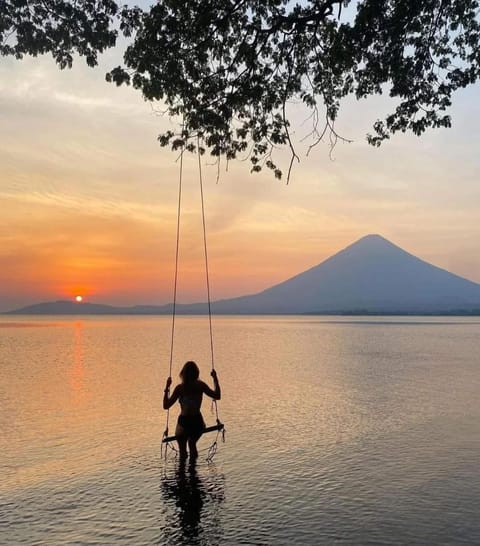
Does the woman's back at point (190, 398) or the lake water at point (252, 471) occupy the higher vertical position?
the woman's back at point (190, 398)

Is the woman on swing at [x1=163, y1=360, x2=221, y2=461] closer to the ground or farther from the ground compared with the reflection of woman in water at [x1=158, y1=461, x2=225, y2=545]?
farther from the ground

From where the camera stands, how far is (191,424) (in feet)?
42.9

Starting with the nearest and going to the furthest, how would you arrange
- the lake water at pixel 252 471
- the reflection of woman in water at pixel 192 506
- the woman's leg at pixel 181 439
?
1. the reflection of woman in water at pixel 192 506
2. the lake water at pixel 252 471
3. the woman's leg at pixel 181 439

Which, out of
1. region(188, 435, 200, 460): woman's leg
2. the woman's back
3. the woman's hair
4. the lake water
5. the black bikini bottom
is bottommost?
the lake water

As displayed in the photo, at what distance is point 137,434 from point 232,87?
1253cm

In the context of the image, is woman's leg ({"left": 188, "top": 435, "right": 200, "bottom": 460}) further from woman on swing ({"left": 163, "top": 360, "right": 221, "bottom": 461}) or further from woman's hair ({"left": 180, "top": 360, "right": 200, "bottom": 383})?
woman's hair ({"left": 180, "top": 360, "right": 200, "bottom": 383})

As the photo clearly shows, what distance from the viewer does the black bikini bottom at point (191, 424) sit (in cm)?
1305

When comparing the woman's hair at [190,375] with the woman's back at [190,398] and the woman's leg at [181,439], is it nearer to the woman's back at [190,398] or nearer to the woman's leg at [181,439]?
the woman's back at [190,398]

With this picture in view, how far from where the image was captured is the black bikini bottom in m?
13.0

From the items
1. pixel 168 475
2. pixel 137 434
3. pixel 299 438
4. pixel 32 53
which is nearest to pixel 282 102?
pixel 32 53

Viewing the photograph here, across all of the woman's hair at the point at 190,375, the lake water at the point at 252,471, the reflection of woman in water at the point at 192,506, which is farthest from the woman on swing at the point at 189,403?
the lake water at the point at 252,471

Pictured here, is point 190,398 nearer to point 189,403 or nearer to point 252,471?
point 189,403

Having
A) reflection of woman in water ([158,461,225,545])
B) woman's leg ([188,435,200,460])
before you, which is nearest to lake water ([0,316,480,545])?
reflection of woman in water ([158,461,225,545])

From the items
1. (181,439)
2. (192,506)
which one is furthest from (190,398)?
(192,506)
